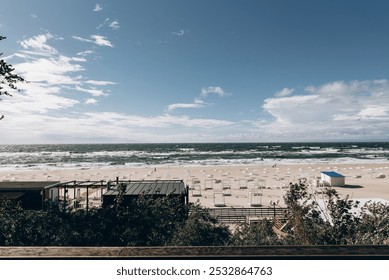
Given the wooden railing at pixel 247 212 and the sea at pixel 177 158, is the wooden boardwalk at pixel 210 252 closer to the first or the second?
the wooden railing at pixel 247 212

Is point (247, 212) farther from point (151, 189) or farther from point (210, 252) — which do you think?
point (210, 252)

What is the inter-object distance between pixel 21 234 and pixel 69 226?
101cm

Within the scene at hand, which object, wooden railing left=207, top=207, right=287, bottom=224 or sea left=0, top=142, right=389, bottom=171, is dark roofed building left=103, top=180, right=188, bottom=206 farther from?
sea left=0, top=142, right=389, bottom=171

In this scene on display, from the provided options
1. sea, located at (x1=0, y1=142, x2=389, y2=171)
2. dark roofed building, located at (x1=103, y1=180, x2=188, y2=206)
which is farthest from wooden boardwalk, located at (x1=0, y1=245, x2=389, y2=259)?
sea, located at (x1=0, y1=142, x2=389, y2=171)

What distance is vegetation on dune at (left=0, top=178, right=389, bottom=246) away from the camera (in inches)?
236

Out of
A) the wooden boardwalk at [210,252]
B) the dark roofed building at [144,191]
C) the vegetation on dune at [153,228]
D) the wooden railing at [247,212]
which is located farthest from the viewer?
the wooden railing at [247,212]

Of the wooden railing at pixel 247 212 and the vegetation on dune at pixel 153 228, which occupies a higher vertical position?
the vegetation on dune at pixel 153 228

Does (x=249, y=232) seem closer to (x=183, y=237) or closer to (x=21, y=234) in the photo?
(x=183, y=237)

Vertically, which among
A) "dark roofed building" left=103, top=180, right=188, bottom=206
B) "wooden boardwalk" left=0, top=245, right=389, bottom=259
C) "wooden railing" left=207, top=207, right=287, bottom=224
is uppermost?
"wooden boardwalk" left=0, top=245, right=389, bottom=259

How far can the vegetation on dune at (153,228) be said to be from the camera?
5992 millimetres

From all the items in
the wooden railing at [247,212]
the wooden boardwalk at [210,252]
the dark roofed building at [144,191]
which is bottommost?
the wooden railing at [247,212]

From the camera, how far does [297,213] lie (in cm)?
664

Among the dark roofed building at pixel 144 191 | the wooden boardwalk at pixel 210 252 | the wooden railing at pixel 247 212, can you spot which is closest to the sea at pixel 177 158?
the wooden railing at pixel 247 212
